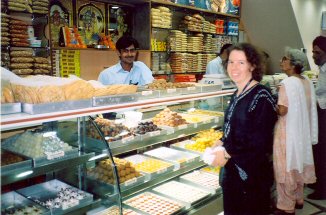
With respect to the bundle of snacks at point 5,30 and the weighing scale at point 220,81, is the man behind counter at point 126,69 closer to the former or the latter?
the weighing scale at point 220,81

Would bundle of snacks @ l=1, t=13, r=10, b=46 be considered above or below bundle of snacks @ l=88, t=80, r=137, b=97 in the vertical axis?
above

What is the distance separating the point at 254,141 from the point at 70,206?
53.4 inches

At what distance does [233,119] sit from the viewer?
2.44 meters

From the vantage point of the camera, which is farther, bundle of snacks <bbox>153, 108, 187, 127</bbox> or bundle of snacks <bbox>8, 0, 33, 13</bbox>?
bundle of snacks <bbox>8, 0, 33, 13</bbox>

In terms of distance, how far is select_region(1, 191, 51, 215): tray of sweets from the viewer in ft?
6.51

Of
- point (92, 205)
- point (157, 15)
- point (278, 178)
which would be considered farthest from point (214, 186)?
point (157, 15)

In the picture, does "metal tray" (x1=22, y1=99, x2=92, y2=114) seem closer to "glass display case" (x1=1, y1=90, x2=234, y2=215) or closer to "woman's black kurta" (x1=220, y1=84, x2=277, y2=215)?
"glass display case" (x1=1, y1=90, x2=234, y2=215)

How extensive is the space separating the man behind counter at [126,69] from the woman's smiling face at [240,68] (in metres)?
2.04

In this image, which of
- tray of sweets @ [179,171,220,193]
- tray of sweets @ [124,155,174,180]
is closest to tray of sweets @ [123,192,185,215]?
tray of sweets @ [124,155,174,180]

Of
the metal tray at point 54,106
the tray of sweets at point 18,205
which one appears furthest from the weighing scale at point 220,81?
the tray of sweets at point 18,205

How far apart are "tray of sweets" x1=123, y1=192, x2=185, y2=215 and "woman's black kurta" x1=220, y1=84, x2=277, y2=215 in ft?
1.81

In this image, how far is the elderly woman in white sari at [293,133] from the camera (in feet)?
12.1

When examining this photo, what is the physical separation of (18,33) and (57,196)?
3.05 m

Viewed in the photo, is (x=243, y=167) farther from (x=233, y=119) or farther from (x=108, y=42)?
(x=108, y=42)
